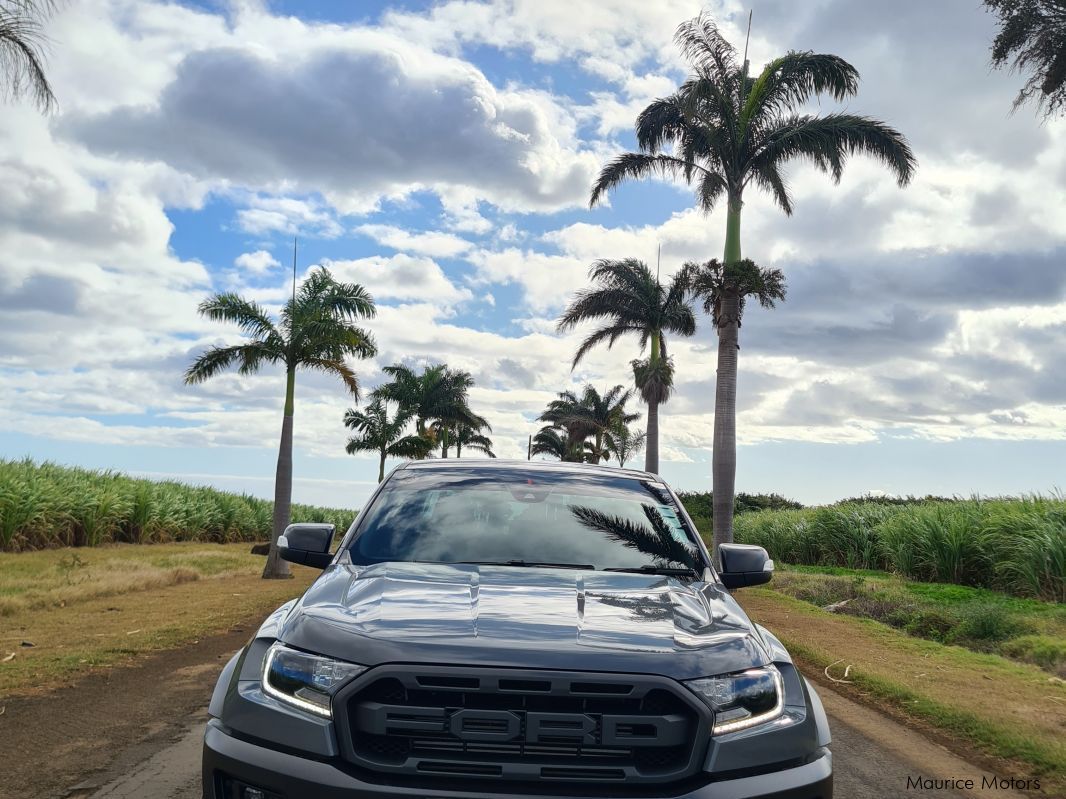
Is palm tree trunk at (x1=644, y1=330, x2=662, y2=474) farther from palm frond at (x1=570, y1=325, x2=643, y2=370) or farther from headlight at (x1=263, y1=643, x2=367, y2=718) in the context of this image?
headlight at (x1=263, y1=643, x2=367, y2=718)

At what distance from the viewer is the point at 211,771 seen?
9.77 feet

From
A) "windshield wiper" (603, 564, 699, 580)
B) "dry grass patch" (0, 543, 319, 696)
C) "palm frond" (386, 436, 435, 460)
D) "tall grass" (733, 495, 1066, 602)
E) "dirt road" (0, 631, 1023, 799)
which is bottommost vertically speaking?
"dry grass patch" (0, 543, 319, 696)

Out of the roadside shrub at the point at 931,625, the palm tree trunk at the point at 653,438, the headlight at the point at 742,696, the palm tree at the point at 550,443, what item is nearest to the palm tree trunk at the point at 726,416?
the roadside shrub at the point at 931,625

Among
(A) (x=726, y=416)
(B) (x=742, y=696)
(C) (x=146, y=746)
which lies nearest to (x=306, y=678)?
(B) (x=742, y=696)

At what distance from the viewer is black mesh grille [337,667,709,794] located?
109 inches

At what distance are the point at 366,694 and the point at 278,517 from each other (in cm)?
2511

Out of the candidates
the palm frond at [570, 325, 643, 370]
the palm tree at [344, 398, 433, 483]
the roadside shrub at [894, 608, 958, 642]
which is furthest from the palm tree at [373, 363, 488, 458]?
the roadside shrub at [894, 608, 958, 642]

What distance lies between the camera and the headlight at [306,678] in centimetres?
290

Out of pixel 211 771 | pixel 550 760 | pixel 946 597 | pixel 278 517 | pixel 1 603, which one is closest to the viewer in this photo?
pixel 550 760

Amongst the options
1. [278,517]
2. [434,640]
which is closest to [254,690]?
[434,640]

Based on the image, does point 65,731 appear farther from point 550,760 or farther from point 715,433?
point 715,433

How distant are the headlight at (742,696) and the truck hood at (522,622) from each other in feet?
0.12

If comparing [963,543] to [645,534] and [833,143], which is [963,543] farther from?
[645,534]

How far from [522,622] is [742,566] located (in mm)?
1627
